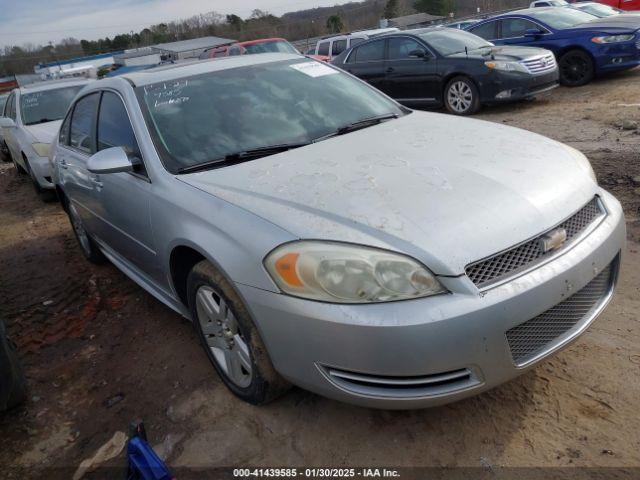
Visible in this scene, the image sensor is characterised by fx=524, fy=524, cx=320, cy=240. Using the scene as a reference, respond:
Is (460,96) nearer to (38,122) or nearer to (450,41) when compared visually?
(450,41)

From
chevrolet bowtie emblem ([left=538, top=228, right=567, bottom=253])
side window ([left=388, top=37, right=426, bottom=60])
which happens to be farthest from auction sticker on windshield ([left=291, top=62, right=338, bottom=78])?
side window ([left=388, top=37, right=426, bottom=60])

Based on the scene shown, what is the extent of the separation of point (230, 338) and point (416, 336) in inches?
41.8

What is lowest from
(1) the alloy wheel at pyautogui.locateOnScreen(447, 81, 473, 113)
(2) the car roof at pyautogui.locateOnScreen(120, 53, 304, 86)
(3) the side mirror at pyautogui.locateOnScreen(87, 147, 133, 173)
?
(1) the alloy wheel at pyautogui.locateOnScreen(447, 81, 473, 113)

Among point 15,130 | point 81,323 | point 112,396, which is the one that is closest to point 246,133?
point 112,396

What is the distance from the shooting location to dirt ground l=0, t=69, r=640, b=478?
219cm

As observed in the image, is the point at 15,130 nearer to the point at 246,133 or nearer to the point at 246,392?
the point at 246,133

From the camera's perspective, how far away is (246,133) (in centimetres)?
295

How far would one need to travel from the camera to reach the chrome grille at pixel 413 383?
6.35ft

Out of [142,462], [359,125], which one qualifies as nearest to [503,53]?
[359,125]

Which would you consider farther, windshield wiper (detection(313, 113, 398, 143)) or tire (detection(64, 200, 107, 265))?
tire (detection(64, 200, 107, 265))

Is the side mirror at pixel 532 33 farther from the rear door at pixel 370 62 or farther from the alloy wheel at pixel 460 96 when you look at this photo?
the rear door at pixel 370 62

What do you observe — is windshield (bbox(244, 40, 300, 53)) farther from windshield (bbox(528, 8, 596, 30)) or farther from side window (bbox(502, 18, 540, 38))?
windshield (bbox(528, 8, 596, 30))

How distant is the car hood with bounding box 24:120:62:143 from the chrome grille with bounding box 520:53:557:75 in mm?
7478

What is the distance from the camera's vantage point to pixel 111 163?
284cm
